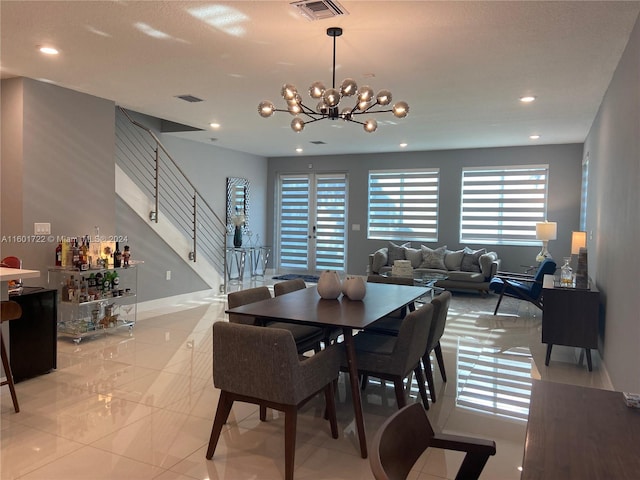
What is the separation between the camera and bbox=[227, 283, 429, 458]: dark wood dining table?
2795 mm

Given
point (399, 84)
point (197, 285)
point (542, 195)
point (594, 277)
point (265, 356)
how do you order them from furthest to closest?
point (542, 195), point (197, 285), point (594, 277), point (399, 84), point (265, 356)

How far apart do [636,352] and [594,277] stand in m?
2.64

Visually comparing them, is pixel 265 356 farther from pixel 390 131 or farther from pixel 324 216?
pixel 324 216

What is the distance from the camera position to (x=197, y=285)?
7785 millimetres

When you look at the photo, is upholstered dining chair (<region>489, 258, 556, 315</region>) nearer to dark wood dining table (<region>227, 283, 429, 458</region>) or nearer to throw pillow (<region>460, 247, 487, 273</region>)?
throw pillow (<region>460, 247, 487, 273</region>)

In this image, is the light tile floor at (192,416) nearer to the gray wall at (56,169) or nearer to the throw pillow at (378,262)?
the gray wall at (56,169)

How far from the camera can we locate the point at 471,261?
851 cm

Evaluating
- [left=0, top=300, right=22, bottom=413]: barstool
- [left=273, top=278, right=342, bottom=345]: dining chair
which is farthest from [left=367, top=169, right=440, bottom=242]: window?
[left=0, top=300, right=22, bottom=413]: barstool

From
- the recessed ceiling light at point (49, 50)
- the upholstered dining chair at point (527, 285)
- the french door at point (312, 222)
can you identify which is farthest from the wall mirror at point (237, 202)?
the recessed ceiling light at point (49, 50)

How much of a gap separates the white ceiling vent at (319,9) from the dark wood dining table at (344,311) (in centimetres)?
194

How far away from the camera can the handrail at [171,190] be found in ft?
22.7

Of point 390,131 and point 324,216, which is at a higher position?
point 390,131

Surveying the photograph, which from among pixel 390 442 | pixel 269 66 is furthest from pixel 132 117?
pixel 390 442

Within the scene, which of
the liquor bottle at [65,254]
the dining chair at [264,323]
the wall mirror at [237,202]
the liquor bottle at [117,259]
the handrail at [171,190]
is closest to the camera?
the dining chair at [264,323]
